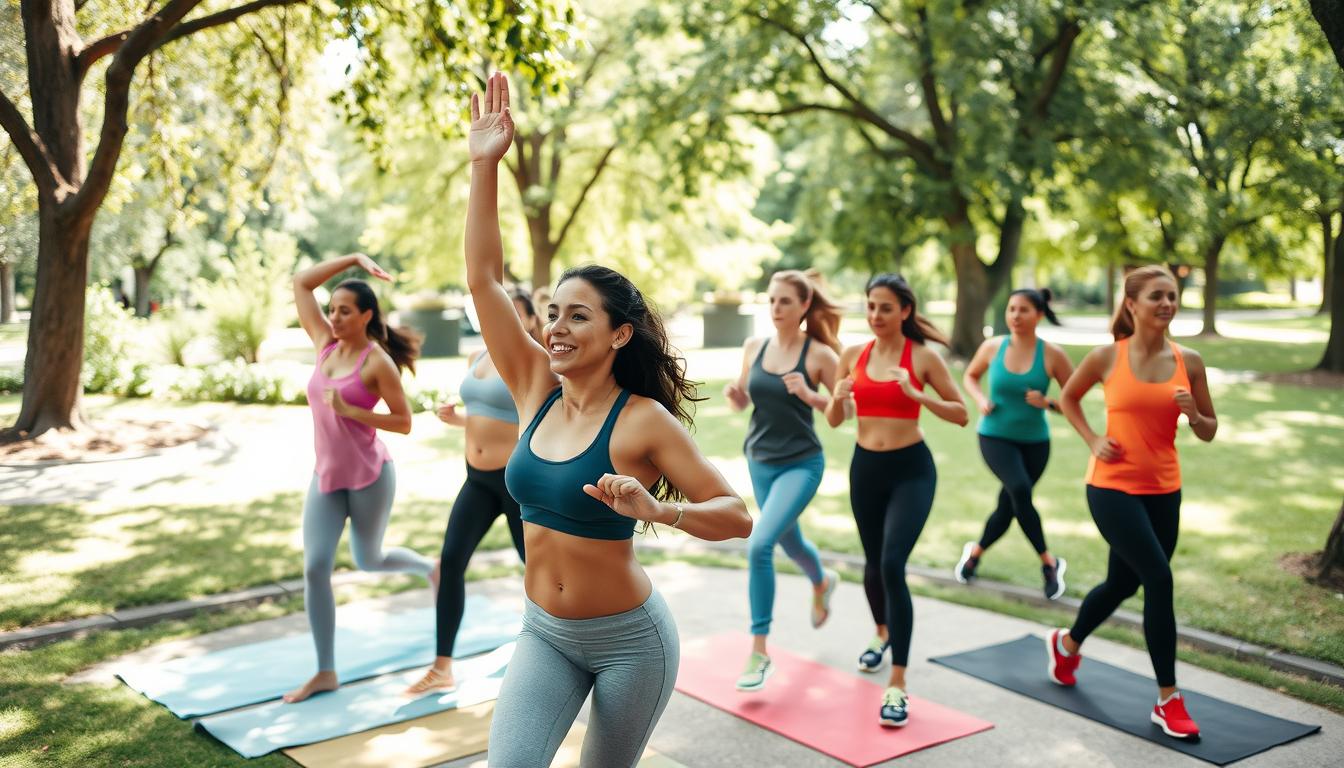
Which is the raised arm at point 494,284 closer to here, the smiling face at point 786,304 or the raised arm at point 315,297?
the raised arm at point 315,297

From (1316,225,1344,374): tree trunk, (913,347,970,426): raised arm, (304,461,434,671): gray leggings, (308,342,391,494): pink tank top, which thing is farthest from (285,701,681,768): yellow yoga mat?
(1316,225,1344,374): tree trunk

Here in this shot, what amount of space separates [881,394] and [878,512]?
65 centimetres

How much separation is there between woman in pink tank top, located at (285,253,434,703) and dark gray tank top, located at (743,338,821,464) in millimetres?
1995

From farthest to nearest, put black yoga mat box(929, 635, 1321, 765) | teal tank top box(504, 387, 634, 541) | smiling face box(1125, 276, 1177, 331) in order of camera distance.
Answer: smiling face box(1125, 276, 1177, 331), black yoga mat box(929, 635, 1321, 765), teal tank top box(504, 387, 634, 541)

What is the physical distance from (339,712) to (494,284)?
10.0 ft

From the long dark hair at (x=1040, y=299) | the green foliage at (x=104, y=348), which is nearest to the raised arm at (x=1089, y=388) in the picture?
→ the long dark hair at (x=1040, y=299)

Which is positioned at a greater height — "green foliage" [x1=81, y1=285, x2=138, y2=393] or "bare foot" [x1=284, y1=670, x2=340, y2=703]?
"green foliage" [x1=81, y1=285, x2=138, y2=393]

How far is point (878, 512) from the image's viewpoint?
6043mm

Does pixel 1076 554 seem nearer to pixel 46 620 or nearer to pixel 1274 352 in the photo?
pixel 46 620

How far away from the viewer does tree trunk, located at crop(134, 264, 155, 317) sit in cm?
3697

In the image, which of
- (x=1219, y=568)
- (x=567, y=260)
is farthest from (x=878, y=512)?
(x=567, y=260)

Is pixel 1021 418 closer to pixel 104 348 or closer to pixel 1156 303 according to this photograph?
pixel 1156 303

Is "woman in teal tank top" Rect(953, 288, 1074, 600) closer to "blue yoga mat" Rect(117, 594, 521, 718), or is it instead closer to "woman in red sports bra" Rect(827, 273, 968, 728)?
"woman in red sports bra" Rect(827, 273, 968, 728)

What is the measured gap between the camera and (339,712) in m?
5.51
